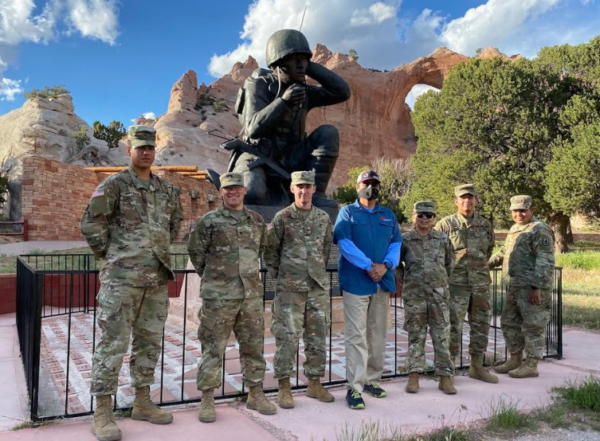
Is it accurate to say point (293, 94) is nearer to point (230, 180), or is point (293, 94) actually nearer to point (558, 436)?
point (230, 180)

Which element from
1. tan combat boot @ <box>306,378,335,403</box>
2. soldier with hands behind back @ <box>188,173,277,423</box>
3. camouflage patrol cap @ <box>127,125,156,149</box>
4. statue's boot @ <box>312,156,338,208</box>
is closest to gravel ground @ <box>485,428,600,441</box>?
tan combat boot @ <box>306,378,335,403</box>

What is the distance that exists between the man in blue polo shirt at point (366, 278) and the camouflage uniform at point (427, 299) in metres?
0.31

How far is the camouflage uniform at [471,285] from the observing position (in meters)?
3.83

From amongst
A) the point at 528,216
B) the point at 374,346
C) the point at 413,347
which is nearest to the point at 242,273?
the point at 374,346

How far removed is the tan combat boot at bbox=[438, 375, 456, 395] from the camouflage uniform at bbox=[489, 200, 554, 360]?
3.50 ft

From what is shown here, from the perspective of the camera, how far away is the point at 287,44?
16.0 feet

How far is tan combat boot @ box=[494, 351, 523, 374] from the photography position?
4090 mm

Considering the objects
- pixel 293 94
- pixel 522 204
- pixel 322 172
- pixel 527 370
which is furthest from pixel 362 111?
pixel 527 370

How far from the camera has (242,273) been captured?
114 inches

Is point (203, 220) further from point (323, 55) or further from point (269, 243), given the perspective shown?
point (323, 55)

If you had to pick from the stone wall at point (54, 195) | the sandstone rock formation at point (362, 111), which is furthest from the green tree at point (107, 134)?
the stone wall at point (54, 195)

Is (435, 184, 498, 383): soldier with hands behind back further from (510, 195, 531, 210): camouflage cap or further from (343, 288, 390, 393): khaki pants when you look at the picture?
(343, 288, 390, 393): khaki pants

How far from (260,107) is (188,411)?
3635mm

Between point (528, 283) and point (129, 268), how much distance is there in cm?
345
